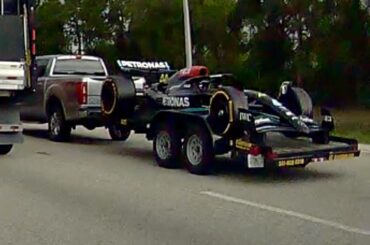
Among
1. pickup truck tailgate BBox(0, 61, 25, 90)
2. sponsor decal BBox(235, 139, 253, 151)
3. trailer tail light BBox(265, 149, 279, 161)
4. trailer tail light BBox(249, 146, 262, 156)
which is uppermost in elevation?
pickup truck tailgate BBox(0, 61, 25, 90)

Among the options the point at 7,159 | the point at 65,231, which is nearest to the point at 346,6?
the point at 7,159

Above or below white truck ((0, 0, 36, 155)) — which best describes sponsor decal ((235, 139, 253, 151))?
below

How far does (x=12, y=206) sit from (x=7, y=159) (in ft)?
15.5

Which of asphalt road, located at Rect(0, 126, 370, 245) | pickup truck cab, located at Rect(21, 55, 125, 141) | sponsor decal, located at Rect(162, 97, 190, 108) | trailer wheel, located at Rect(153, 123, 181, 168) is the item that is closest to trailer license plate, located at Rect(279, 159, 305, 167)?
asphalt road, located at Rect(0, 126, 370, 245)

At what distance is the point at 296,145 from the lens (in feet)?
Result: 39.9

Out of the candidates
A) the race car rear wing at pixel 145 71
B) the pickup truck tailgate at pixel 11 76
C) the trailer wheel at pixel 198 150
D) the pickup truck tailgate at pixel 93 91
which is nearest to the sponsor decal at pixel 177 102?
the trailer wheel at pixel 198 150

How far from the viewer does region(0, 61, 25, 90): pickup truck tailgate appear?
1372 centimetres

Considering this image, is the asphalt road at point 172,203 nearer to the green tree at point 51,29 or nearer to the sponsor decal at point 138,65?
the sponsor decal at point 138,65

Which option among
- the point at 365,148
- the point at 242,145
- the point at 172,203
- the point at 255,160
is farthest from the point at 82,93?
the point at 172,203

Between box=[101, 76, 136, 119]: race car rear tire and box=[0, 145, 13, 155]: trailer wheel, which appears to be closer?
box=[101, 76, 136, 119]: race car rear tire

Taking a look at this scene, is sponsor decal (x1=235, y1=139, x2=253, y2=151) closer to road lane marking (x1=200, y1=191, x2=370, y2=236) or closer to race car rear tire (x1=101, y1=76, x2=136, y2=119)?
road lane marking (x1=200, y1=191, x2=370, y2=236)

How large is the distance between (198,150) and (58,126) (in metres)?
6.07

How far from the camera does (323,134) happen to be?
12.3 meters

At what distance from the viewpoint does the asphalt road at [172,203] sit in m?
8.35
